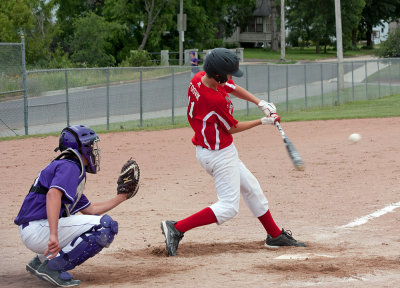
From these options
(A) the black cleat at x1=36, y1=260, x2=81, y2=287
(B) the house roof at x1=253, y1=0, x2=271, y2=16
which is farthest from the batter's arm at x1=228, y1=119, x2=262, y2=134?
(B) the house roof at x1=253, y1=0, x2=271, y2=16

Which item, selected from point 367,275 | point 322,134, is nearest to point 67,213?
point 367,275

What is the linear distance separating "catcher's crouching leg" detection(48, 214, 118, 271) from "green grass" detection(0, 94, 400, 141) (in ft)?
40.8

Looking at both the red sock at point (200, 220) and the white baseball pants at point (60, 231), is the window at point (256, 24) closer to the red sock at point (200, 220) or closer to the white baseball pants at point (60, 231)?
the red sock at point (200, 220)

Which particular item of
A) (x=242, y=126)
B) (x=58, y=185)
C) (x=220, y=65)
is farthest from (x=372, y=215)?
(x=58, y=185)

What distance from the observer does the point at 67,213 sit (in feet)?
17.7

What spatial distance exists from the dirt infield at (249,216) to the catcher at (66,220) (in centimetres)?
28

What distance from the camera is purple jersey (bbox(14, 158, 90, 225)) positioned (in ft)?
16.6

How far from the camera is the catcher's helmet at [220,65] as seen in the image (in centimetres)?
612

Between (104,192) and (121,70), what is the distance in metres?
10.9

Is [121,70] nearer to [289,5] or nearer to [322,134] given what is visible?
[322,134]

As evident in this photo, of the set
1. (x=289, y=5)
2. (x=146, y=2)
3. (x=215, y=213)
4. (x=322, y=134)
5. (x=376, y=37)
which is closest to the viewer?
(x=215, y=213)

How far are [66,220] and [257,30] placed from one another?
73.7 m

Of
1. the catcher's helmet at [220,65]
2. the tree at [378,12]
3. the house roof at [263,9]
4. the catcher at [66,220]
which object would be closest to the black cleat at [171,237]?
the catcher at [66,220]

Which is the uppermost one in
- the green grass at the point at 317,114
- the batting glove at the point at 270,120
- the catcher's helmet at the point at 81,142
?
the batting glove at the point at 270,120
